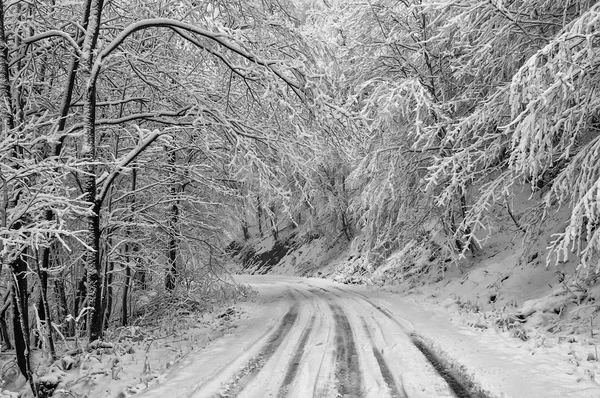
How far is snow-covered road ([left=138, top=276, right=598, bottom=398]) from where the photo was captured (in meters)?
4.21

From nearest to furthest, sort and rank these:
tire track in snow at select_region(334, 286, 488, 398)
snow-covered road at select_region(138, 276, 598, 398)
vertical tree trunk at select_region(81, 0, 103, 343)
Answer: tire track in snow at select_region(334, 286, 488, 398) < snow-covered road at select_region(138, 276, 598, 398) < vertical tree trunk at select_region(81, 0, 103, 343)

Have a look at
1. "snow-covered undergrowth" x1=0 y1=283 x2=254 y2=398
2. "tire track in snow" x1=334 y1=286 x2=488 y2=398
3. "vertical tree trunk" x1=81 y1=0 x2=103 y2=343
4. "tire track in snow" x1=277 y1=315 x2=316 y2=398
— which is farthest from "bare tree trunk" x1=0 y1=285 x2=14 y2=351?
"tire track in snow" x1=334 y1=286 x2=488 y2=398

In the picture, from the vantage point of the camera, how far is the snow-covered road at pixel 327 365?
13.8 feet

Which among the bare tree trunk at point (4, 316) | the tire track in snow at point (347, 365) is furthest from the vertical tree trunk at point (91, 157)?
the tire track in snow at point (347, 365)

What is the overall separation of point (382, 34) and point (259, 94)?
8273 mm

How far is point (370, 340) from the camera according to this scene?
6.58 meters

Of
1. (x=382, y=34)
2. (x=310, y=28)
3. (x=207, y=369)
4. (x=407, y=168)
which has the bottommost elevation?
(x=207, y=369)

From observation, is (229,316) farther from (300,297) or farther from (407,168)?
(407,168)

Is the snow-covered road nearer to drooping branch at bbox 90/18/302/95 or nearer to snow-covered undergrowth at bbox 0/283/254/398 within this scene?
snow-covered undergrowth at bbox 0/283/254/398

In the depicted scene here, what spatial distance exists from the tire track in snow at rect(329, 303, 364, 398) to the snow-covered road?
0.01 metres

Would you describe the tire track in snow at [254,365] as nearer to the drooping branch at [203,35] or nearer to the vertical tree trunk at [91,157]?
the vertical tree trunk at [91,157]

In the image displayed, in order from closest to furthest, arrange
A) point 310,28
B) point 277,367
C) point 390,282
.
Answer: point 277,367 < point 310,28 < point 390,282

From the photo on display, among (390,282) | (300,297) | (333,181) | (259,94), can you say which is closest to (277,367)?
(259,94)

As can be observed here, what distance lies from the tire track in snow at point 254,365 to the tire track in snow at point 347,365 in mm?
1085
